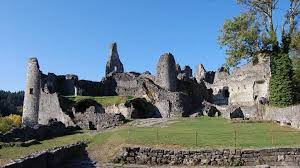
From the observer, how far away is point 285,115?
32.6m

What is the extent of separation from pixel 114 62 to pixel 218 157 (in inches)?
2057

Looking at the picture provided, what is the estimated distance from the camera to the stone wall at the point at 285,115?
98.1ft

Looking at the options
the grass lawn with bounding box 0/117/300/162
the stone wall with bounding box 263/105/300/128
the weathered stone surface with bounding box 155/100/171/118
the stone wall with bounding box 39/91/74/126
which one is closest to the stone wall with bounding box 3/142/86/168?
the grass lawn with bounding box 0/117/300/162

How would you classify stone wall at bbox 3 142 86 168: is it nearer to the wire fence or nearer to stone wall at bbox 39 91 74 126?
the wire fence

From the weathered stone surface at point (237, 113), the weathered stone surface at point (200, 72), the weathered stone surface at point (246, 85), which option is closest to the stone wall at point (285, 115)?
the weathered stone surface at point (237, 113)

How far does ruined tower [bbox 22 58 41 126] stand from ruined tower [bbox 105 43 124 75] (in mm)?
17268

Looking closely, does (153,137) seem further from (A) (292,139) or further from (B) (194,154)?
(A) (292,139)

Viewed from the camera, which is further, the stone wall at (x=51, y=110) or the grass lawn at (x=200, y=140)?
the stone wall at (x=51, y=110)

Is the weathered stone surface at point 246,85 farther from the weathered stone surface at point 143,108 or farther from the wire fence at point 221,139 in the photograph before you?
the wire fence at point 221,139

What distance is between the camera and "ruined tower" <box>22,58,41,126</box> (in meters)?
52.9

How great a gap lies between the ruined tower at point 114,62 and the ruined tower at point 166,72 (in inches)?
722

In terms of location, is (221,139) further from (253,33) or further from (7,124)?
(7,124)

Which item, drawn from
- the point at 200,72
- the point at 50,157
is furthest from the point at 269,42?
the point at 200,72

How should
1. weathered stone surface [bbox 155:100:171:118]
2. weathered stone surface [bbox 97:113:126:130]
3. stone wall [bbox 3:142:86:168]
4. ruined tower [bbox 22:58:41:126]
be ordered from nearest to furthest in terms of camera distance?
stone wall [bbox 3:142:86:168] < weathered stone surface [bbox 97:113:126:130] < weathered stone surface [bbox 155:100:171:118] < ruined tower [bbox 22:58:41:126]
